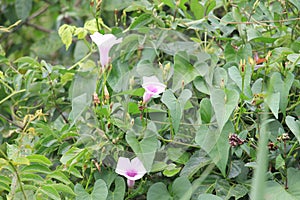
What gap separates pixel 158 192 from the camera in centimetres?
99

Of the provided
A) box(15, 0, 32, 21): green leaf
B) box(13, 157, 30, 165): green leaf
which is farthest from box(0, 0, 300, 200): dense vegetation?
box(15, 0, 32, 21): green leaf

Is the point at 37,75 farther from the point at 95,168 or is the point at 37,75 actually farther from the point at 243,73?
the point at 243,73

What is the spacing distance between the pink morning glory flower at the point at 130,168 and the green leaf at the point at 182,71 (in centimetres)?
16

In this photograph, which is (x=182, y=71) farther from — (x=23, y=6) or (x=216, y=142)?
(x=23, y=6)

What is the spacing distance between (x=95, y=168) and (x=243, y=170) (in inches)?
10.6

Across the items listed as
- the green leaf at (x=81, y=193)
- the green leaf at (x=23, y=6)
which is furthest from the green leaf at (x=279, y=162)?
the green leaf at (x=23, y=6)

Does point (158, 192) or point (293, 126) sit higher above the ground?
point (293, 126)

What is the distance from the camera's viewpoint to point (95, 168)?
1058 millimetres

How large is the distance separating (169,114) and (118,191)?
16 centimetres

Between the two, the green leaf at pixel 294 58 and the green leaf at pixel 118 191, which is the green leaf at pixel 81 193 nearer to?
the green leaf at pixel 118 191

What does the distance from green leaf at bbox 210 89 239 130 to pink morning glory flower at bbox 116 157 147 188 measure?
0.16m

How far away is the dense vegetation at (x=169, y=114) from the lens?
3.17 feet

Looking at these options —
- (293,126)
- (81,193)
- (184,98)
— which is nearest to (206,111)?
(184,98)

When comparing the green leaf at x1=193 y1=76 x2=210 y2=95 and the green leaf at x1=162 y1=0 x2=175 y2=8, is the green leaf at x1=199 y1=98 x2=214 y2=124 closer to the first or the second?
the green leaf at x1=193 y1=76 x2=210 y2=95
